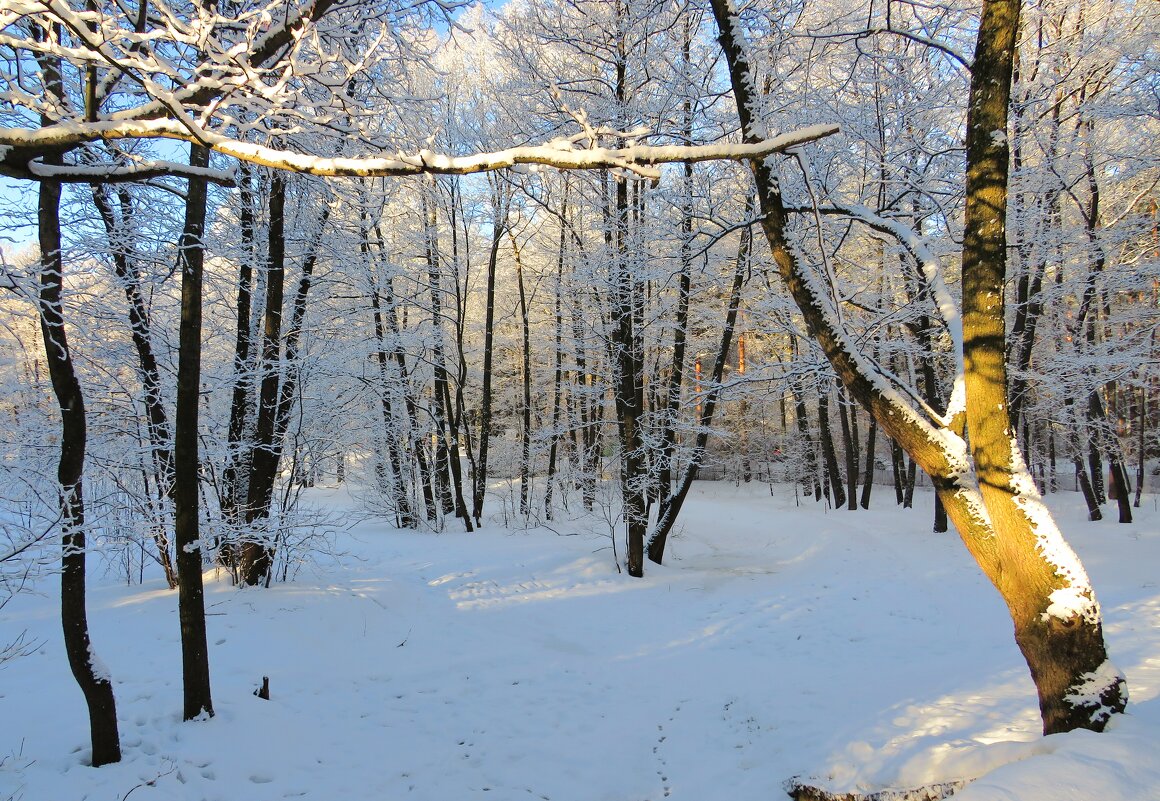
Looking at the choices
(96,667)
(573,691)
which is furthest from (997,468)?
(96,667)

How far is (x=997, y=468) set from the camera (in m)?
Answer: 2.78

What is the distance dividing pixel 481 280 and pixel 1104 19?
14.5m

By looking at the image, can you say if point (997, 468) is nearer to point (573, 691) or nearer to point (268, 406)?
point (573, 691)

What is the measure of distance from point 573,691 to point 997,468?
3.85 metres

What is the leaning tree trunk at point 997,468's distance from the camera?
2574 mm

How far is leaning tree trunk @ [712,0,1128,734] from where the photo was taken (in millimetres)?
2574

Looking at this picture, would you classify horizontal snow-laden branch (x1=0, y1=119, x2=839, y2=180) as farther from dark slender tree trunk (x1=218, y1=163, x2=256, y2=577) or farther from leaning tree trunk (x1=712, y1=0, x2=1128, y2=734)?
dark slender tree trunk (x1=218, y1=163, x2=256, y2=577)

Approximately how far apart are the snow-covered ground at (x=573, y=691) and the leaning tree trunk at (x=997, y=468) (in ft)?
0.87

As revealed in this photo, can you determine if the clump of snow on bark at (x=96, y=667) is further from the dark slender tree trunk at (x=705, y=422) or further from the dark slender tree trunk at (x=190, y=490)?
the dark slender tree trunk at (x=705, y=422)

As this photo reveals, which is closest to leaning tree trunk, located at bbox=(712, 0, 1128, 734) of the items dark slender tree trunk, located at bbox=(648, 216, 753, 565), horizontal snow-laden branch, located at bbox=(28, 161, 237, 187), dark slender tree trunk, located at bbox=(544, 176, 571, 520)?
horizontal snow-laden branch, located at bbox=(28, 161, 237, 187)

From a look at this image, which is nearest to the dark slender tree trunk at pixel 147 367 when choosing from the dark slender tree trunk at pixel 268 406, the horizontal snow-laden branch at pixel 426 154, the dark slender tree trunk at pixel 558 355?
the dark slender tree trunk at pixel 268 406

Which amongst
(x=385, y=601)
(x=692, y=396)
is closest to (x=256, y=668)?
(x=385, y=601)

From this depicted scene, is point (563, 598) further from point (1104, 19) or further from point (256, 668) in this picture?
point (1104, 19)

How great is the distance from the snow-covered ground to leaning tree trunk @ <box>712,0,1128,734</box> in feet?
0.87
